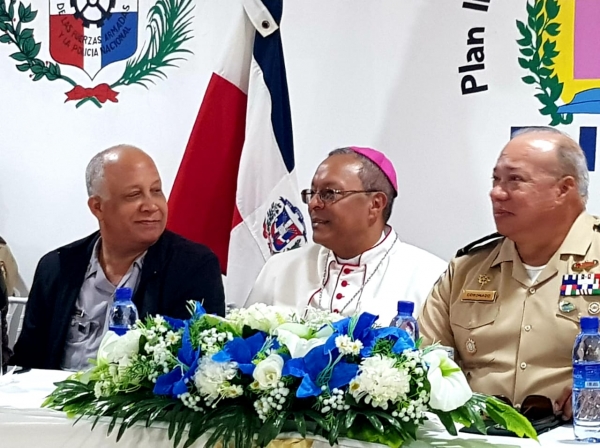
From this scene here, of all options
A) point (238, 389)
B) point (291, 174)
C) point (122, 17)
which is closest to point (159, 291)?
point (291, 174)

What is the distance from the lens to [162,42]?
172 inches

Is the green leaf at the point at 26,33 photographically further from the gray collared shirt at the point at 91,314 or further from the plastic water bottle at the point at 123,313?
the plastic water bottle at the point at 123,313

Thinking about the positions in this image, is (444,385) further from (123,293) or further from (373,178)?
(373,178)

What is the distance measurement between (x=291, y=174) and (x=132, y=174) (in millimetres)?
774

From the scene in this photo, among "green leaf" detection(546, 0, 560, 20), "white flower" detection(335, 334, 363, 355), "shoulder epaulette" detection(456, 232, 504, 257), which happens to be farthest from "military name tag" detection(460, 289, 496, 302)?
"green leaf" detection(546, 0, 560, 20)

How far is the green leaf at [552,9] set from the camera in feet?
12.0

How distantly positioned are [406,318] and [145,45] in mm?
2570

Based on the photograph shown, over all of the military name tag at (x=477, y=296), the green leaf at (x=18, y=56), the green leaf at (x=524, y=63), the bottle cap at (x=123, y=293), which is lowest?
the military name tag at (x=477, y=296)

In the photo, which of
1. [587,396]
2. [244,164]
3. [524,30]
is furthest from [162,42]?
[587,396]

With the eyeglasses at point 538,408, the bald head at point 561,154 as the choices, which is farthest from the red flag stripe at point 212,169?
the eyeglasses at point 538,408

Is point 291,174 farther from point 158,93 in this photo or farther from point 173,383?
point 173,383

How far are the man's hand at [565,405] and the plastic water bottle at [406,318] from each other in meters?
0.39

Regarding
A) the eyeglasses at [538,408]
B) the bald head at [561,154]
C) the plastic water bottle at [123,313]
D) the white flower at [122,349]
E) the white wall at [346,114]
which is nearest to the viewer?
the white flower at [122,349]

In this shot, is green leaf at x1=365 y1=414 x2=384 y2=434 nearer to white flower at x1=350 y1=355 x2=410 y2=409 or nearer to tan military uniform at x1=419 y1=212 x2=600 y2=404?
white flower at x1=350 y1=355 x2=410 y2=409
